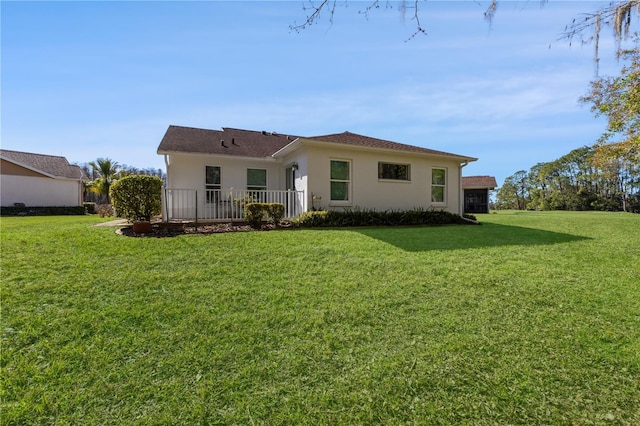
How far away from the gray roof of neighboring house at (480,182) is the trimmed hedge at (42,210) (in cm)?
3568

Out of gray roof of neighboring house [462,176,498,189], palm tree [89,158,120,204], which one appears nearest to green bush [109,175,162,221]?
palm tree [89,158,120,204]

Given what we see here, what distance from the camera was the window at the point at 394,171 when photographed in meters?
11.2

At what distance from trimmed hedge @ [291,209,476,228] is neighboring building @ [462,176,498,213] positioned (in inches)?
790

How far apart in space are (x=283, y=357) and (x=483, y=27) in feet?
13.5

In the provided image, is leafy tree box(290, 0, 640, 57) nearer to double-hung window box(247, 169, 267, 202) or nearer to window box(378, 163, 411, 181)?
window box(378, 163, 411, 181)

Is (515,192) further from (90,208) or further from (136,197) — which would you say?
(90,208)

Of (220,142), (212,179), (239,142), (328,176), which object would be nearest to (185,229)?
(212,179)

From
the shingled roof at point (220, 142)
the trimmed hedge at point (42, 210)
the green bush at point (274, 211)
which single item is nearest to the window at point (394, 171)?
the green bush at point (274, 211)

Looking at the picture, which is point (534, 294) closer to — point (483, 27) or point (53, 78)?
point (483, 27)

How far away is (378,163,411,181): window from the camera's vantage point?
11248 millimetres

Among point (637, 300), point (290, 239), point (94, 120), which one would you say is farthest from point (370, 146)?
point (94, 120)

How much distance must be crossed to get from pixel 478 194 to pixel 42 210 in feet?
127

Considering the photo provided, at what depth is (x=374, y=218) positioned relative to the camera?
392 inches

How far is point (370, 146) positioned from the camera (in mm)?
10453
